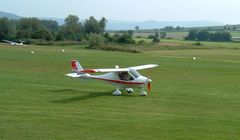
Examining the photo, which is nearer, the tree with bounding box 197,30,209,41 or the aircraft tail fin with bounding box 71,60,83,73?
the aircraft tail fin with bounding box 71,60,83,73

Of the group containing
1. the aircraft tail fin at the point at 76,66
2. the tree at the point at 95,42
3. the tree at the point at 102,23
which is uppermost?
the tree at the point at 102,23

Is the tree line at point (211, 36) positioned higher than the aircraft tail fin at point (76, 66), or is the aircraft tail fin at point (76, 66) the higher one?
the aircraft tail fin at point (76, 66)

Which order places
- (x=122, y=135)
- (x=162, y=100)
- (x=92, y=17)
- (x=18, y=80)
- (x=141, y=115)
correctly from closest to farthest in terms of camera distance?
(x=122, y=135), (x=141, y=115), (x=162, y=100), (x=18, y=80), (x=92, y=17)

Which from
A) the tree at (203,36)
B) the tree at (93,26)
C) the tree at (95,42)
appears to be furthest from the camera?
the tree at (203,36)

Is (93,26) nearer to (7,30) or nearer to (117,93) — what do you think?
(7,30)

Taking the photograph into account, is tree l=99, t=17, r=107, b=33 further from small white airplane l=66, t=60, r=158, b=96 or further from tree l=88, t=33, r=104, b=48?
small white airplane l=66, t=60, r=158, b=96

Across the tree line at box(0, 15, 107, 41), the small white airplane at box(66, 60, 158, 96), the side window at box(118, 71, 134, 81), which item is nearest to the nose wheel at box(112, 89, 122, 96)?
the small white airplane at box(66, 60, 158, 96)

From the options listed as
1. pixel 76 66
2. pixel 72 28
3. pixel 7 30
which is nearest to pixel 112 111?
pixel 76 66

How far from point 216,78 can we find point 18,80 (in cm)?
1488

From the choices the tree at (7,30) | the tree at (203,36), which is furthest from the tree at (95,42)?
the tree at (203,36)

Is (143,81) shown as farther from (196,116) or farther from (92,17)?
(92,17)

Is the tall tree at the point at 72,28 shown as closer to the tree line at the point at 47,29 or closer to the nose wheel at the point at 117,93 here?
the tree line at the point at 47,29

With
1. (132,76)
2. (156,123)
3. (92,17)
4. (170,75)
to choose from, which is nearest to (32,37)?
(92,17)

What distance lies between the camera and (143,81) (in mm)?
22953
